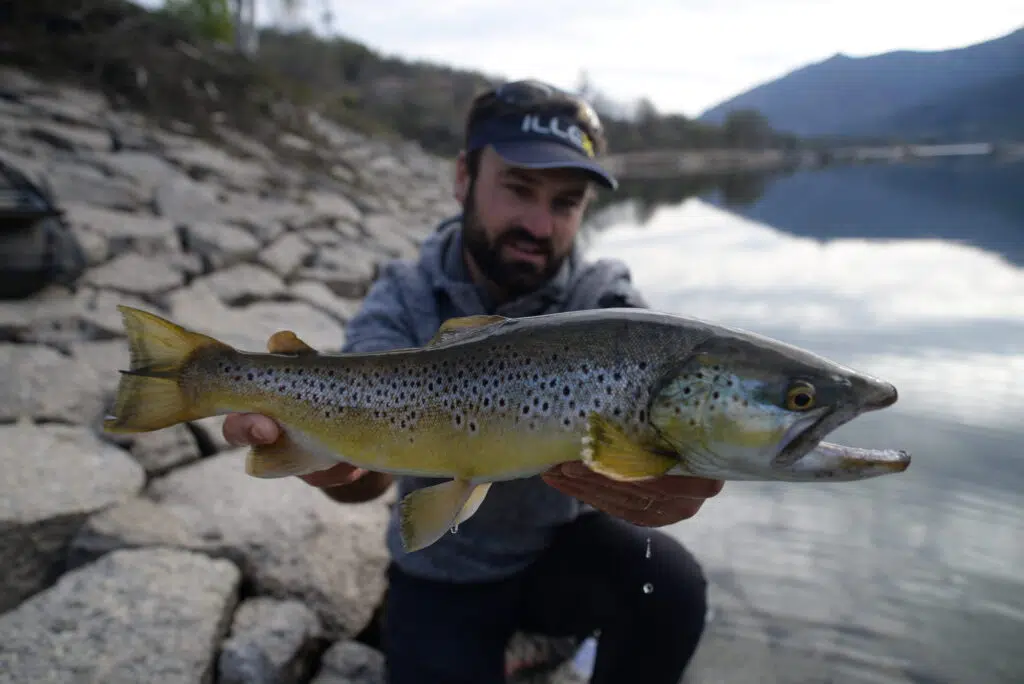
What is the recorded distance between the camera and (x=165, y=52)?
15.1 meters

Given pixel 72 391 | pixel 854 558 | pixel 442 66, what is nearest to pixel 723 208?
pixel 854 558

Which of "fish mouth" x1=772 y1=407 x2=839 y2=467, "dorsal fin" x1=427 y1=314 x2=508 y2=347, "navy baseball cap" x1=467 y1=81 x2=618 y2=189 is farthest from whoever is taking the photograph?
"navy baseball cap" x1=467 y1=81 x2=618 y2=189

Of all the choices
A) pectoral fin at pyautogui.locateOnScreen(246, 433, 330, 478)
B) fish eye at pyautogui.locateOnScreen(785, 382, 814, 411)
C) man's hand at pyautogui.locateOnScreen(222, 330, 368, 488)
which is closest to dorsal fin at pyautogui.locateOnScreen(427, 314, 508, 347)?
man's hand at pyautogui.locateOnScreen(222, 330, 368, 488)

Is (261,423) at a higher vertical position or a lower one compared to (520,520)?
higher

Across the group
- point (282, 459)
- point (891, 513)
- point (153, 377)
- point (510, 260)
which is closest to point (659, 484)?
point (282, 459)

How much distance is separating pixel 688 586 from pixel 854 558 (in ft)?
8.20

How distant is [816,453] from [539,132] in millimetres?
2431

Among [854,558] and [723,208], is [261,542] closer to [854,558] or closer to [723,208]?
[854,558]

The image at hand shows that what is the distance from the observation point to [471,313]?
3.49 m

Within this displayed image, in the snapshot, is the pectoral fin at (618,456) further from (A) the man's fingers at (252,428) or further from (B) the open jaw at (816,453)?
(A) the man's fingers at (252,428)

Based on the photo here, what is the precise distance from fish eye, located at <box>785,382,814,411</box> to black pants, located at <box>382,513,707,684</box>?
68.3 inches

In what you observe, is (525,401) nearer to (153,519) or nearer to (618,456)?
(618,456)

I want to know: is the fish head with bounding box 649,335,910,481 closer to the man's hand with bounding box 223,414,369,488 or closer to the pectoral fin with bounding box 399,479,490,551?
the pectoral fin with bounding box 399,479,490,551

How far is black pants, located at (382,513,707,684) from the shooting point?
10.3 feet
